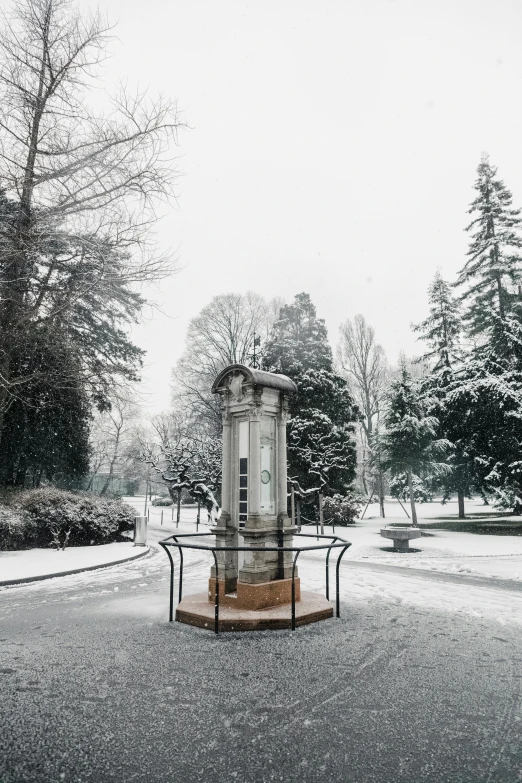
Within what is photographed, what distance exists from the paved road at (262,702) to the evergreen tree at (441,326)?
26.9 m

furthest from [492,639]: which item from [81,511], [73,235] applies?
[81,511]

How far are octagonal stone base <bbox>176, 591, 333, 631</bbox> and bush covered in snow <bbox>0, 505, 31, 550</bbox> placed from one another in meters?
9.52

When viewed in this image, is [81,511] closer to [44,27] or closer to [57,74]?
[57,74]

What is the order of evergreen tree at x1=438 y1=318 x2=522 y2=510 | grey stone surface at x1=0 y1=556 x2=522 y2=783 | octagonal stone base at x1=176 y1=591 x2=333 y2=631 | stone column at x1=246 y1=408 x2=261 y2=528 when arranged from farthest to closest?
evergreen tree at x1=438 y1=318 x2=522 y2=510, stone column at x1=246 y1=408 x2=261 y2=528, octagonal stone base at x1=176 y1=591 x2=333 y2=631, grey stone surface at x1=0 y1=556 x2=522 y2=783

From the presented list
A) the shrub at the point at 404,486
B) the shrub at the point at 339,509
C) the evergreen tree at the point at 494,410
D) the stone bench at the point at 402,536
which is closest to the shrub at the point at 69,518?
the stone bench at the point at 402,536

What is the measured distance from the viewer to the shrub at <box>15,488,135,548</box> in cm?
1507

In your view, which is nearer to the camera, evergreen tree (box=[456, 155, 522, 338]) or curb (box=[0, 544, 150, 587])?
curb (box=[0, 544, 150, 587])

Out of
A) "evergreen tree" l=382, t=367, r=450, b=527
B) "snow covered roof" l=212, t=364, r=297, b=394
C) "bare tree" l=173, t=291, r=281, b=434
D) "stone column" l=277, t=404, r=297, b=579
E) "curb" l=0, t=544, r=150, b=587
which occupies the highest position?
"bare tree" l=173, t=291, r=281, b=434

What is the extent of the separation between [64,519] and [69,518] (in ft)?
0.52

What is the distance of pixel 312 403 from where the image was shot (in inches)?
1061

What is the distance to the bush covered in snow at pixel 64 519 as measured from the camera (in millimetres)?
14812

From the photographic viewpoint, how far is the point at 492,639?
560cm

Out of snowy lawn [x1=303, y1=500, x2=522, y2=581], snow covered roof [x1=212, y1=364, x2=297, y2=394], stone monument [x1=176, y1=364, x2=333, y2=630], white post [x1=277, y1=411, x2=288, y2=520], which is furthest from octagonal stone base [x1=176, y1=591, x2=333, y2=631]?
snowy lawn [x1=303, y1=500, x2=522, y2=581]

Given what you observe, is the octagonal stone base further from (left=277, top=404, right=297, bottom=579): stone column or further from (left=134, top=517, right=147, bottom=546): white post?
(left=134, top=517, right=147, bottom=546): white post
